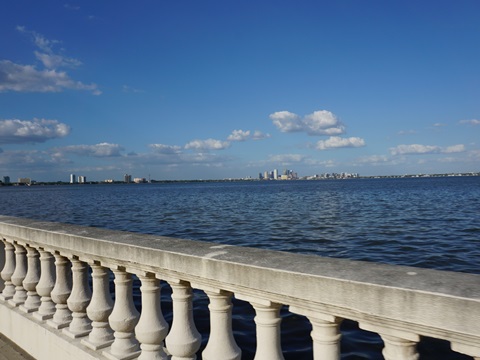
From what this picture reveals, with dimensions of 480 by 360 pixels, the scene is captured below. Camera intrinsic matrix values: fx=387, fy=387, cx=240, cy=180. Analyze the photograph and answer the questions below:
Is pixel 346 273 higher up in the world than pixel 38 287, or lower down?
higher up

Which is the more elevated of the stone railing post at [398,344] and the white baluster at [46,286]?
the stone railing post at [398,344]

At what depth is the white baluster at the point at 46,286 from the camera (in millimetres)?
3998

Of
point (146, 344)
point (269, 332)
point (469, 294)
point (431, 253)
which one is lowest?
point (431, 253)

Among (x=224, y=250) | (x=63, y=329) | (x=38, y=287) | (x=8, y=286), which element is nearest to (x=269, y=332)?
(x=224, y=250)

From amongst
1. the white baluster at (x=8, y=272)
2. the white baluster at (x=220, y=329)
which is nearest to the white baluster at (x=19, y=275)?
the white baluster at (x=8, y=272)

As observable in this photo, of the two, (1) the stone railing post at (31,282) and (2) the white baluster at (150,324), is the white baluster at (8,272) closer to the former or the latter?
(1) the stone railing post at (31,282)

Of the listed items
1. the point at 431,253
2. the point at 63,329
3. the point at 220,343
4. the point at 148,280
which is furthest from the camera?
the point at 431,253

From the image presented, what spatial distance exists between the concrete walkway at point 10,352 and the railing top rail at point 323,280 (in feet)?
5.85

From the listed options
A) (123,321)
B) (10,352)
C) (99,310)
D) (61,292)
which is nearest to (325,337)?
(123,321)

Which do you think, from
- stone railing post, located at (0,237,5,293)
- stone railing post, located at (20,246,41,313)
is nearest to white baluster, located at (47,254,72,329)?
stone railing post, located at (20,246,41,313)

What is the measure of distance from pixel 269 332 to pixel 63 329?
2.40 metres

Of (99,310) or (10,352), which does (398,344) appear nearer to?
(99,310)

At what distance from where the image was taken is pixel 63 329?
3707 millimetres

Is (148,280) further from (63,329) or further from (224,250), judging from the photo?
(63,329)
